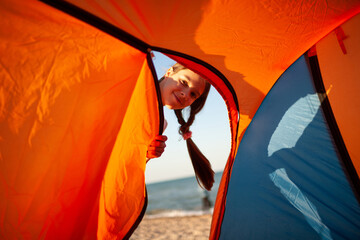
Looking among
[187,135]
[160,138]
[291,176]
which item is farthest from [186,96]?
[291,176]

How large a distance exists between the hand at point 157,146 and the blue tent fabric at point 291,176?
558 mm

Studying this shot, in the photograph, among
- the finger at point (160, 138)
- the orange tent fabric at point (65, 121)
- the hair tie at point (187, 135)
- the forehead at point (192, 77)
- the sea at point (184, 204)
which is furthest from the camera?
the sea at point (184, 204)

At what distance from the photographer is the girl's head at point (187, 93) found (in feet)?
5.05

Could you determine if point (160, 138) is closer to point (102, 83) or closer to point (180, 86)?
point (102, 83)

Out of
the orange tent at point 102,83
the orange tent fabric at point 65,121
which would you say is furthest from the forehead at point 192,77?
the orange tent fabric at point 65,121

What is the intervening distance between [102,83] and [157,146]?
44 cm

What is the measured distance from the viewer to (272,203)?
1.24 metres

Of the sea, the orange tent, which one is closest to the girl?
the orange tent

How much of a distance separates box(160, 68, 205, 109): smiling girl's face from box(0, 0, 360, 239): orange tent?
317 millimetres

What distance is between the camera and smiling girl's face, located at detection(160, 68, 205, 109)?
1.53m

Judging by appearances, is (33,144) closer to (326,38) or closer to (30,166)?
(30,166)

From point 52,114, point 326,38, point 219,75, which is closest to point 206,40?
point 219,75

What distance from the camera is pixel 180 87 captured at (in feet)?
5.06

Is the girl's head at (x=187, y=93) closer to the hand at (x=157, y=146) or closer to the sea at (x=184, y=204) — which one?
the hand at (x=157, y=146)
